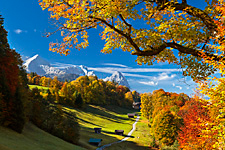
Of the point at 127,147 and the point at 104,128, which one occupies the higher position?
the point at 127,147

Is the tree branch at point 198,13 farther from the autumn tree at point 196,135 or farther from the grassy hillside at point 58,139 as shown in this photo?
the grassy hillside at point 58,139

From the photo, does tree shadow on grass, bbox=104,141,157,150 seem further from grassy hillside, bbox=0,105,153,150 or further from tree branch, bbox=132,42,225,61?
tree branch, bbox=132,42,225,61

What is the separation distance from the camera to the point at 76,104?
3364 inches

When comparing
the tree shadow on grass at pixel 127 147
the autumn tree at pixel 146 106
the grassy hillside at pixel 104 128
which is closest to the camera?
the tree shadow on grass at pixel 127 147

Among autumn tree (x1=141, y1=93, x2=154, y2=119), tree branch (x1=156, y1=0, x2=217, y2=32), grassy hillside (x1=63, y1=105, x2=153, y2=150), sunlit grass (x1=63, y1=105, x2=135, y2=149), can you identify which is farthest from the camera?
autumn tree (x1=141, y1=93, x2=154, y2=119)

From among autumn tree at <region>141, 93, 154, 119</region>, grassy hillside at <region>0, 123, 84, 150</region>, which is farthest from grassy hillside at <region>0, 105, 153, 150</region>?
autumn tree at <region>141, 93, 154, 119</region>

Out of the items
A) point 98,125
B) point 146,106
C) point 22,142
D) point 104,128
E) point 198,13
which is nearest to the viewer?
point 198,13

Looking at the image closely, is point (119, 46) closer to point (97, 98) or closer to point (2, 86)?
point (2, 86)

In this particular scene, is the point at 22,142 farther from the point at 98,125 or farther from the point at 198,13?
the point at 98,125

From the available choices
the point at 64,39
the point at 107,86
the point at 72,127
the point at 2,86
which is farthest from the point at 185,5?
the point at 107,86

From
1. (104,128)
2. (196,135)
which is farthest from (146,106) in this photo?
(196,135)

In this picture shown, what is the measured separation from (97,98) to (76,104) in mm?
22965

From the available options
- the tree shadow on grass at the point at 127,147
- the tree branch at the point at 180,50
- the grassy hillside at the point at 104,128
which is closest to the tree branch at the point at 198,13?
the tree branch at the point at 180,50

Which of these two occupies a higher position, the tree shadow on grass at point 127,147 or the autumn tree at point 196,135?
the autumn tree at point 196,135
